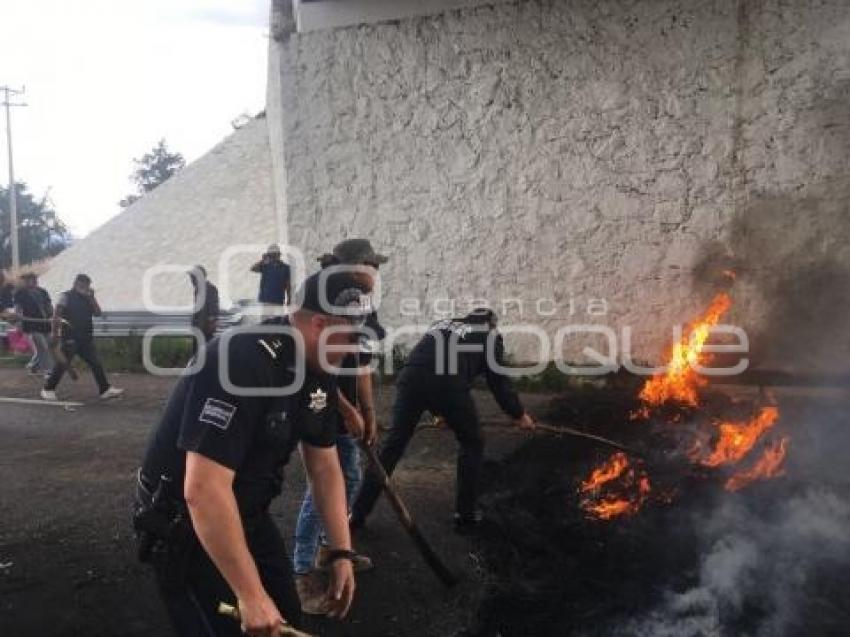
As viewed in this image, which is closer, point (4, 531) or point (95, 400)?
point (4, 531)

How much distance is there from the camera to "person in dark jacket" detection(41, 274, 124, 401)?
9758mm

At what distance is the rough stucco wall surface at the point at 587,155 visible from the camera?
8578mm

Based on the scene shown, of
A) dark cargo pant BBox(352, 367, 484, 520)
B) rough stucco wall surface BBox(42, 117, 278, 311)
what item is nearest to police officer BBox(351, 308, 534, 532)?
dark cargo pant BBox(352, 367, 484, 520)

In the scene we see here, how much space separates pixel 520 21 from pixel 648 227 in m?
3.07

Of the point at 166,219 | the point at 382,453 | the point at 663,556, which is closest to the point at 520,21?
the point at 382,453

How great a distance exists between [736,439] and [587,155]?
169 inches

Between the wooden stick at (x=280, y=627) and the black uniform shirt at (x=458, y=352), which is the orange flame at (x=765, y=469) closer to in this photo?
the black uniform shirt at (x=458, y=352)

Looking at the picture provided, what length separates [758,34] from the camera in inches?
335

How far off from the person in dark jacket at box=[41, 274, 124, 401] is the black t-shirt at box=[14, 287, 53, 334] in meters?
1.39

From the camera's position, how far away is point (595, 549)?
482cm

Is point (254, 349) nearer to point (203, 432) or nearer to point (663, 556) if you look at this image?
point (203, 432)

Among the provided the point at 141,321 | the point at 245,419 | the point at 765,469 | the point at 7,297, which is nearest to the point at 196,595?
the point at 245,419

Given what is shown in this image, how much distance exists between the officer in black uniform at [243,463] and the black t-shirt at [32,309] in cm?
970

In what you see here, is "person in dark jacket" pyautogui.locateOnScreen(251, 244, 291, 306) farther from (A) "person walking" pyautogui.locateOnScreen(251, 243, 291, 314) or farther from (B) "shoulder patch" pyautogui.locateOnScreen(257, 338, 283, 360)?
(B) "shoulder patch" pyautogui.locateOnScreen(257, 338, 283, 360)
